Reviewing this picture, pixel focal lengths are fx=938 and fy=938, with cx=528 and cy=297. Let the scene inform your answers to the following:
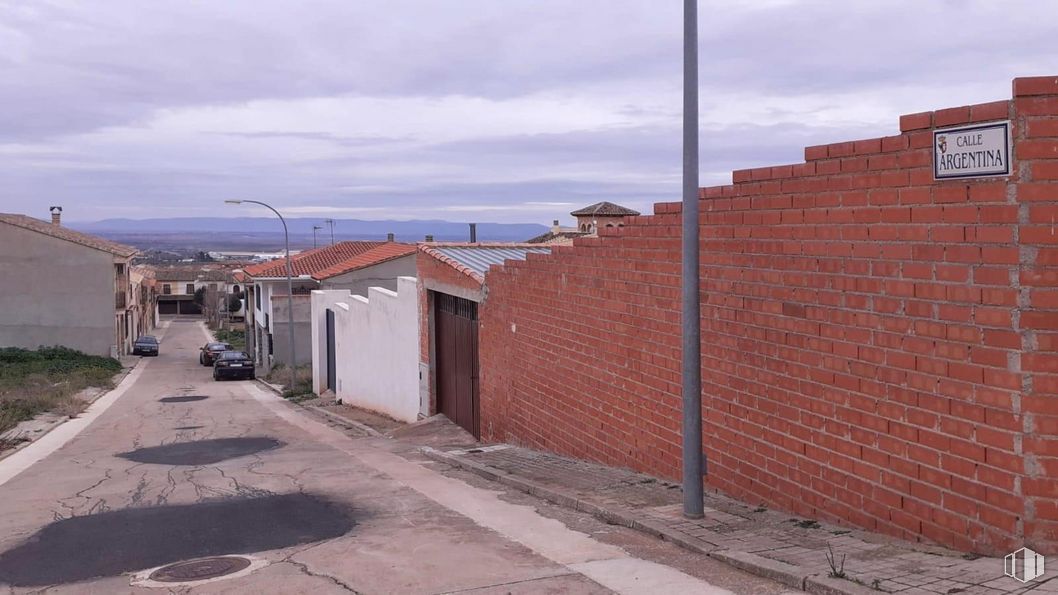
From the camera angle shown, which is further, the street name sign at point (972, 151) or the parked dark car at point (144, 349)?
the parked dark car at point (144, 349)

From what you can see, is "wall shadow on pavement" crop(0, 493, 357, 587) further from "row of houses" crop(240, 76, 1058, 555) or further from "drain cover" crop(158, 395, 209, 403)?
"drain cover" crop(158, 395, 209, 403)

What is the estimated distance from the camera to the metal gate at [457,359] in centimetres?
1808

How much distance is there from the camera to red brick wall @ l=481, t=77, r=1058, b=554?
5863mm

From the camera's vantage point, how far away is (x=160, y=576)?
26.6 ft

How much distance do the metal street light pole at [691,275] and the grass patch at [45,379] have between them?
21.2m

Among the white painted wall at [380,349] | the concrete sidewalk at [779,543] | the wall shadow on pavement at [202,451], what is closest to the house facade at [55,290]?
the white painted wall at [380,349]

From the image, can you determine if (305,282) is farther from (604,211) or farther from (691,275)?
(691,275)

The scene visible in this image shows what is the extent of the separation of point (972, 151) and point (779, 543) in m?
3.27

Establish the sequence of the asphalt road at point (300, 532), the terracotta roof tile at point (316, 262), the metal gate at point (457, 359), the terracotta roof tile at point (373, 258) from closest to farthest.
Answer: the asphalt road at point (300, 532) < the metal gate at point (457, 359) < the terracotta roof tile at point (373, 258) < the terracotta roof tile at point (316, 262)

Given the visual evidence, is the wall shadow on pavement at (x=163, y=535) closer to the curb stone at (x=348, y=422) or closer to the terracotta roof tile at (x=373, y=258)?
the curb stone at (x=348, y=422)

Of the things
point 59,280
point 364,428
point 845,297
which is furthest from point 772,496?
point 59,280

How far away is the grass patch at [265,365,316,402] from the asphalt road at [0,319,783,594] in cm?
1621

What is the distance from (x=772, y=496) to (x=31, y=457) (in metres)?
16.5

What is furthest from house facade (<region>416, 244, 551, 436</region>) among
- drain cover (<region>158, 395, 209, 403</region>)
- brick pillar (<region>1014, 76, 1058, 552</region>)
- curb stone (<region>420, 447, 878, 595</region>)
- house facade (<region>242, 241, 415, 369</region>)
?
house facade (<region>242, 241, 415, 369</region>)
